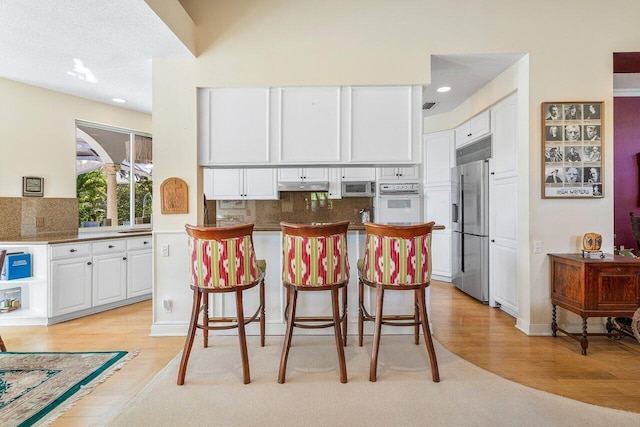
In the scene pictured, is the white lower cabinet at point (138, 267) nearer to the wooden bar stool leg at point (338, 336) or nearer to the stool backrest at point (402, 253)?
the wooden bar stool leg at point (338, 336)

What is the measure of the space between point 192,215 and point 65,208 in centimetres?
221

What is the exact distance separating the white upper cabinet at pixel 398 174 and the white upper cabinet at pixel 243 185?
5.47 feet

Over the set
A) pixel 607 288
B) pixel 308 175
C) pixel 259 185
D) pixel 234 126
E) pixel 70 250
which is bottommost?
pixel 607 288

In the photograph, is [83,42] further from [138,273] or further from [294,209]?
[294,209]

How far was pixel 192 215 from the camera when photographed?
121 inches

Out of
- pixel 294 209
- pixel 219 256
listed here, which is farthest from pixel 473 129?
pixel 219 256

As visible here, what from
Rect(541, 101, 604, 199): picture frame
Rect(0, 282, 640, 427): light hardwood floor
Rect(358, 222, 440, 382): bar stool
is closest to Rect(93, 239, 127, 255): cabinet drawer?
Rect(0, 282, 640, 427): light hardwood floor

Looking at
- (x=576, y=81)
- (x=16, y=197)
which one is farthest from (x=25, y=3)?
(x=576, y=81)

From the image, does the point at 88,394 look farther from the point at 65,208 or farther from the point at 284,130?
the point at 65,208

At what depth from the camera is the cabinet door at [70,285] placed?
10.9 ft

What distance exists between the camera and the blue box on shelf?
318cm

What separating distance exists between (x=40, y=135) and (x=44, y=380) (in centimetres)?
299

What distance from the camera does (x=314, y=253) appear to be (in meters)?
2.16

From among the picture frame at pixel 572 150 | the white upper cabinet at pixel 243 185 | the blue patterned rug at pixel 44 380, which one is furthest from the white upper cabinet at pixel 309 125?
the blue patterned rug at pixel 44 380
